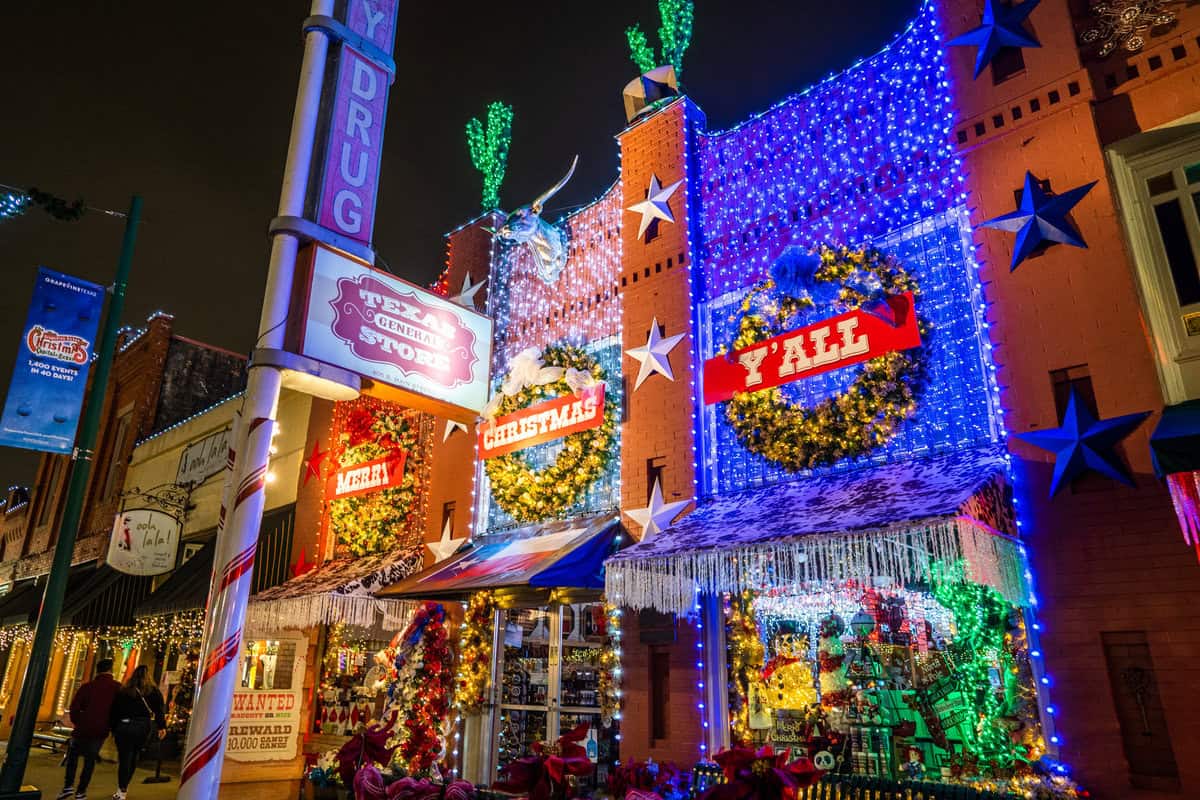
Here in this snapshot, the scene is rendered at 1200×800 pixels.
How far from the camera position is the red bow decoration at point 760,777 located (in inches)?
95.4

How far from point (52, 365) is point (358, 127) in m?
5.67

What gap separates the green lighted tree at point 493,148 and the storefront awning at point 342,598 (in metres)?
7.15

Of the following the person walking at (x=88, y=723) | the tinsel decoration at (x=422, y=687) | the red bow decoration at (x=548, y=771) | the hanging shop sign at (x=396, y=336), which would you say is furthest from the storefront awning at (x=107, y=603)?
the red bow decoration at (x=548, y=771)

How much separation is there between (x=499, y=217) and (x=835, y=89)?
7.12 metres

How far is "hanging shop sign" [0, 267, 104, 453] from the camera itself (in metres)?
10.1

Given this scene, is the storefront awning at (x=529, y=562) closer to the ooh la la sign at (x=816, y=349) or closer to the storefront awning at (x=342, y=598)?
the storefront awning at (x=342, y=598)

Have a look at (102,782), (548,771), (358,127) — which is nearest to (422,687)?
(102,782)

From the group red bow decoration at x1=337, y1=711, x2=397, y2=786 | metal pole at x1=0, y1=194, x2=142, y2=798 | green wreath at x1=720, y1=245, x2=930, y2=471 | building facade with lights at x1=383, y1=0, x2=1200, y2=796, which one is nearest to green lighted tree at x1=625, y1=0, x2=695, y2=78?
building facade with lights at x1=383, y1=0, x2=1200, y2=796

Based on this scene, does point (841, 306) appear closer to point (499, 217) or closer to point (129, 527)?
point (499, 217)

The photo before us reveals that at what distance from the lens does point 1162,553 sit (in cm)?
682

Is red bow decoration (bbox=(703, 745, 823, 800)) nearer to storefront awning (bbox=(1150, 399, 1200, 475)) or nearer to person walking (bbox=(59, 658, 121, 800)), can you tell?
storefront awning (bbox=(1150, 399, 1200, 475))

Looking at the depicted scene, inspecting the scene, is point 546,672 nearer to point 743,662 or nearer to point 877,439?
point 743,662

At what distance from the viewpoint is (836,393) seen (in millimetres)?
9555

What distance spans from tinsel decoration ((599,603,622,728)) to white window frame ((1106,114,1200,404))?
6.76 m
